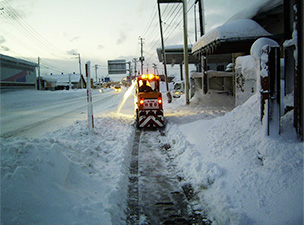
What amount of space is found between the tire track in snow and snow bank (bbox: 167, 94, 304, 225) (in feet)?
1.12

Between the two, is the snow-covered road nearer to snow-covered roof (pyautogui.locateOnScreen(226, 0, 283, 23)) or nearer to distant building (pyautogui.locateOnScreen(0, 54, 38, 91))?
distant building (pyautogui.locateOnScreen(0, 54, 38, 91))

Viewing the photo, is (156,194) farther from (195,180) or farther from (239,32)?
(239,32)

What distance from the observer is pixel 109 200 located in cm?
355

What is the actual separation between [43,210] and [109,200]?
1057mm

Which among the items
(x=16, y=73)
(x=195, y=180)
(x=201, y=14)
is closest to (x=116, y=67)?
(x=16, y=73)

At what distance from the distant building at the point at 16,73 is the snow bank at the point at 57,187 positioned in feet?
104

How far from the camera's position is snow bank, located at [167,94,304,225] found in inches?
121

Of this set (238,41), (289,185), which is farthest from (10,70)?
(289,185)

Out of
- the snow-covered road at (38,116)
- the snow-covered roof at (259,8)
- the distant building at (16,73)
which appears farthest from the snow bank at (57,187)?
the distant building at (16,73)

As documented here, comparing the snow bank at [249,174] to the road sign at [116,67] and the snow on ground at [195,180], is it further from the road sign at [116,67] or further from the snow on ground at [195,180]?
the road sign at [116,67]

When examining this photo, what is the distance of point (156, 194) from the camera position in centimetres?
410

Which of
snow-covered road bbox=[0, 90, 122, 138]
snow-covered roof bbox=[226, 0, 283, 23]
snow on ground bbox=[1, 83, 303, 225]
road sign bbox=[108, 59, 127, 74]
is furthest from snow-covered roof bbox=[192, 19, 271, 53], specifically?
road sign bbox=[108, 59, 127, 74]

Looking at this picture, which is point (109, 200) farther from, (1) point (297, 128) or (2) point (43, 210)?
(1) point (297, 128)

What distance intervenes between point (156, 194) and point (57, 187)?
5.95 feet
